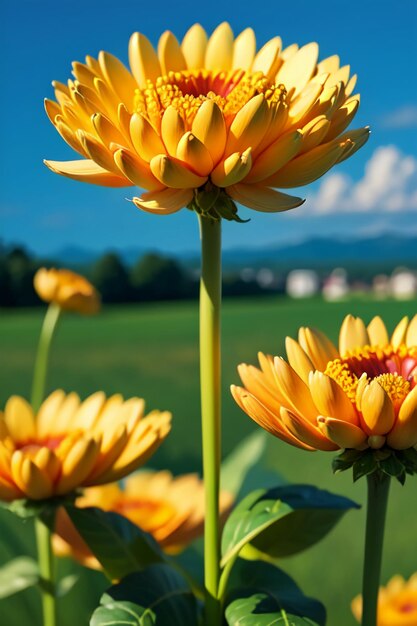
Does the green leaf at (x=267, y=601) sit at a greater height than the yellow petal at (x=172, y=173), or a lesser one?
lesser

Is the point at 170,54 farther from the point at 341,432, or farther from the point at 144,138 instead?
the point at 341,432

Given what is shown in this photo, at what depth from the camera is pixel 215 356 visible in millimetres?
412

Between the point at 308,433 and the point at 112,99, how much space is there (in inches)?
7.1

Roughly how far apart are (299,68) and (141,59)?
83mm

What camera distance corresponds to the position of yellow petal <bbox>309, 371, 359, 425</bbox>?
0.35 m

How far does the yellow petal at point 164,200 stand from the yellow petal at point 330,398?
0.31ft

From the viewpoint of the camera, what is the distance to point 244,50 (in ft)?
1.51

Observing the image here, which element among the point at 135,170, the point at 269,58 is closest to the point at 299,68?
the point at 269,58

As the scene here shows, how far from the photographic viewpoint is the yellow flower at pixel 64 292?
2.75 feet

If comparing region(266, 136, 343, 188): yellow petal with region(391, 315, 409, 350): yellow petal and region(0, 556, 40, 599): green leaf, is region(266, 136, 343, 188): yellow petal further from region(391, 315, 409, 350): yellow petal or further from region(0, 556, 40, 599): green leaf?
region(0, 556, 40, 599): green leaf

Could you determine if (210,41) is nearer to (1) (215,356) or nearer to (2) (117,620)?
(1) (215,356)

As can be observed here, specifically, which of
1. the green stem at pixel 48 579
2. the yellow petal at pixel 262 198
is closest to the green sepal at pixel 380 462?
the yellow petal at pixel 262 198

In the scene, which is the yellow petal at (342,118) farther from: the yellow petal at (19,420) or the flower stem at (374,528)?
the yellow petal at (19,420)

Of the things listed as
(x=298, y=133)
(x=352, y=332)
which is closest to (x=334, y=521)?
(x=352, y=332)
